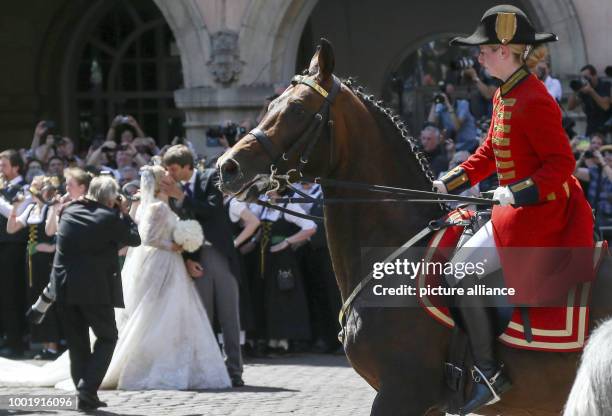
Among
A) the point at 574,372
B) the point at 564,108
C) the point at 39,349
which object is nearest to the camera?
the point at 574,372

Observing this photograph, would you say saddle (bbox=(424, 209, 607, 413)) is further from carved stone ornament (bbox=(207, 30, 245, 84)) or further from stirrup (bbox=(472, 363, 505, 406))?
carved stone ornament (bbox=(207, 30, 245, 84))

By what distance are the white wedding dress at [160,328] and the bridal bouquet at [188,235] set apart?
78 millimetres

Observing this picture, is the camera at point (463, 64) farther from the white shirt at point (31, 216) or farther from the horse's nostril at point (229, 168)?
the horse's nostril at point (229, 168)

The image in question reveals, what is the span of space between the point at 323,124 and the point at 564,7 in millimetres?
9577

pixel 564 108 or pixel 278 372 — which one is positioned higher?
pixel 564 108

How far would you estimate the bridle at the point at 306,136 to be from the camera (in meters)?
6.09

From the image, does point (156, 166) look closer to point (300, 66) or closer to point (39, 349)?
point (39, 349)

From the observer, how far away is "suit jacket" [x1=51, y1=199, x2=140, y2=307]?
31.4ft

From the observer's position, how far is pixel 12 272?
1366 centimetres

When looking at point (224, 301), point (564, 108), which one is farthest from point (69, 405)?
point (564, 108)

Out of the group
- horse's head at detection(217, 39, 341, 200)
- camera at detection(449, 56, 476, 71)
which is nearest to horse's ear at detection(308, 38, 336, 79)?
horse's head at detection(217, 39, 341, 200)

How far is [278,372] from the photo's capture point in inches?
469

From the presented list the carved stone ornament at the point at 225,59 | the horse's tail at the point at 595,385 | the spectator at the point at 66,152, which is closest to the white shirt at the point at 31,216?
the spectator at the point at 66,152

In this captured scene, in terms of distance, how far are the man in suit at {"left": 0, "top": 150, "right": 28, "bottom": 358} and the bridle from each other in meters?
7.88
